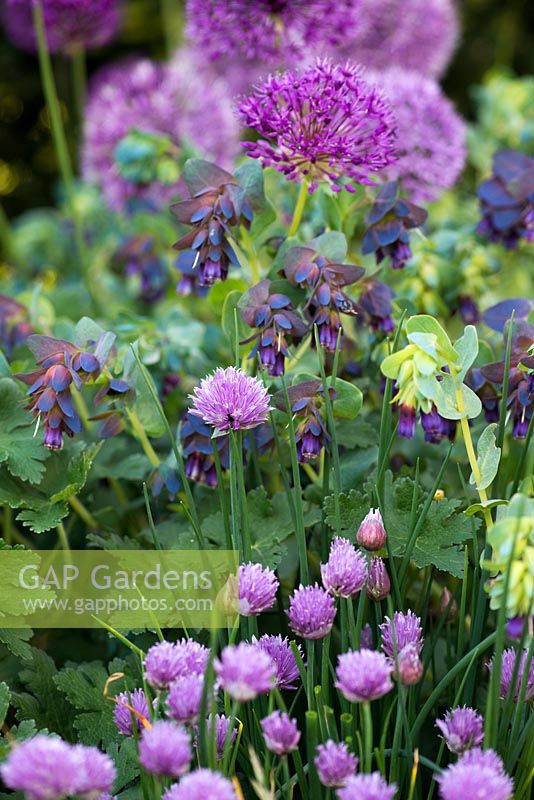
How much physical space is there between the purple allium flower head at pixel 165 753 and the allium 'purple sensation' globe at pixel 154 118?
4.34ft

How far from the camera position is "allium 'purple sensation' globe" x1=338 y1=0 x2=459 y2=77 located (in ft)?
6.29

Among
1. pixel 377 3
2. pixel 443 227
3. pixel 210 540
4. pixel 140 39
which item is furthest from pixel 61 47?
pixel 140 39

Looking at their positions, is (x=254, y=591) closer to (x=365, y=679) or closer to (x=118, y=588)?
(x=365, y=679)

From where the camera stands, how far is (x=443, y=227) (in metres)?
1.57

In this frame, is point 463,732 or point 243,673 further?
point 463,732

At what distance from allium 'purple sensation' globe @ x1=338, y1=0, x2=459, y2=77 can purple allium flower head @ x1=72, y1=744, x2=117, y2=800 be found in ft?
5.08

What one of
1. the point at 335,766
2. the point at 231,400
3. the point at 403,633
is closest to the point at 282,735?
the point at 335,766

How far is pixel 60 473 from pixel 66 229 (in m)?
1.61

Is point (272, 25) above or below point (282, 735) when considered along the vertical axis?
above

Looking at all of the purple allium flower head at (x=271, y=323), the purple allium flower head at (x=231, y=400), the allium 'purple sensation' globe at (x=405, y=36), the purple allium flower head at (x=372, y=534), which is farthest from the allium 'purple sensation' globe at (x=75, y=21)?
the purple allium flower head at (x=372, y=534)

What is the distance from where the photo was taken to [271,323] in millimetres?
907

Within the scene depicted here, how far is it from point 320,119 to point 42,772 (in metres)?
0.67

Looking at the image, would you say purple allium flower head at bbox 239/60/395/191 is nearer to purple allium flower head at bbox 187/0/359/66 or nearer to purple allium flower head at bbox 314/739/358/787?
purple allium flower head at bbox 187/0/359/66

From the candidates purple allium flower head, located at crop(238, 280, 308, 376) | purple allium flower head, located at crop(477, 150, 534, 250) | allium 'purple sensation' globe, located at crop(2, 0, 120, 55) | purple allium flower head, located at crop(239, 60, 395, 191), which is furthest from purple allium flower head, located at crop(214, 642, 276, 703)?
allium 'purple sensation' globe, located at crop(2, 0, 120, 55)
